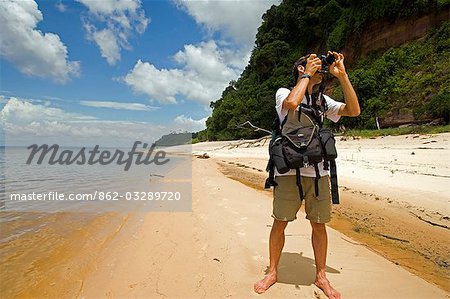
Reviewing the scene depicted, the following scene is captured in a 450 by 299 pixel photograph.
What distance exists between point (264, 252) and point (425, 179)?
5544 millimetres

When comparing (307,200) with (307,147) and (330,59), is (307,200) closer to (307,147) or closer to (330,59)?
(307,147)

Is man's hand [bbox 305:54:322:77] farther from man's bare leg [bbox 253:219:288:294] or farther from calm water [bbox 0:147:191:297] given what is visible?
calm water [bbox 0:147:191:297]

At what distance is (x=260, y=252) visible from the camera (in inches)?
144

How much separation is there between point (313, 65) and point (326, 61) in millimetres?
192

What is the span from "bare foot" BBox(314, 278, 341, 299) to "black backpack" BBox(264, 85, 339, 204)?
0.82m

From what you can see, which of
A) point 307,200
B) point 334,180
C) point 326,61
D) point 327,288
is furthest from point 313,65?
point 327,288

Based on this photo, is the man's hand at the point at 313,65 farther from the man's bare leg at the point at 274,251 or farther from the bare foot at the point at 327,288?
the bare foot at the point at 327,288

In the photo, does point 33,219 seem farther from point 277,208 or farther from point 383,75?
point 383,75

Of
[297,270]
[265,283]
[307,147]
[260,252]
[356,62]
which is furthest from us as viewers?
[356,62]

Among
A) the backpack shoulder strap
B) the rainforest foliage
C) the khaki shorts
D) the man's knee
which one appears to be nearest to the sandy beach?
the man's knee

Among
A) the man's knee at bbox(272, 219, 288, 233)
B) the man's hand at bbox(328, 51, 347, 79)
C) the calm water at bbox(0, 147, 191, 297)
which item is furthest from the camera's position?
the calm water at bbox(0, 147, 191, 297)

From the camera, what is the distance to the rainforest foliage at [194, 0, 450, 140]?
19.4m

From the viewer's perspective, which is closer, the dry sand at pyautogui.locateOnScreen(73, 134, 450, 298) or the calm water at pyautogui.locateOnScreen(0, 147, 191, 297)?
the dry sand at pyautogui.locateOnScreen(73, 134, 450, 298)

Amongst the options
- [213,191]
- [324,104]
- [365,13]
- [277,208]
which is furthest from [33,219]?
[365,13]
